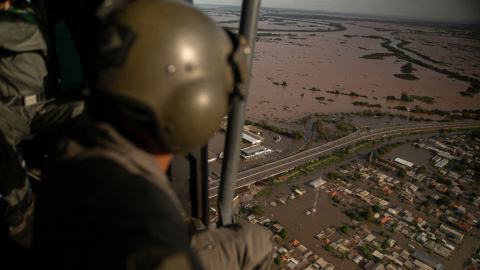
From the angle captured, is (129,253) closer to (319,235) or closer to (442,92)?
(319,235)

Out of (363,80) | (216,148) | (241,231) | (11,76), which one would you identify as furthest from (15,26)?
(363,80)

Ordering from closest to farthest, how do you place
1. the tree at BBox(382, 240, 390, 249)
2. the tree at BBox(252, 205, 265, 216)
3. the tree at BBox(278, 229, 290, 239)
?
the tree at BBox(382, 240, 390, 249) → the tree at BBox(278, 229, 290, 239) → the tree at BBox(252, 205, 265, 216)

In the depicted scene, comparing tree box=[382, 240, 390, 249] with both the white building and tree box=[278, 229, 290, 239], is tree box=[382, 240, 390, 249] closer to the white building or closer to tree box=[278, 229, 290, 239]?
tree box=[278, 229, 290, 239]

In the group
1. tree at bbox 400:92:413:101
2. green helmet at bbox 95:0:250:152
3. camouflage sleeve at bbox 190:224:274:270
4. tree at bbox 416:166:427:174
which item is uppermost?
green helmet at bbox 95:0:250:152

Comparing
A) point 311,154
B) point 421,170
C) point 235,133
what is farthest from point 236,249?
point 421,170

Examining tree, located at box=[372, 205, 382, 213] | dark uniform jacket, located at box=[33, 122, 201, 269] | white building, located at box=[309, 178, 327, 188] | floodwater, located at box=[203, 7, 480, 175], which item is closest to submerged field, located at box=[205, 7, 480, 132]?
floodwater, located at box=[203, 7, 480, 175]

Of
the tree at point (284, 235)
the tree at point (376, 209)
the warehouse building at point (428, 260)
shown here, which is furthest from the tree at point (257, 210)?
the warehouse building at point (428, 260)

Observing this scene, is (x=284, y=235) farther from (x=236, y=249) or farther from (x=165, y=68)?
(x=165, y=68)
